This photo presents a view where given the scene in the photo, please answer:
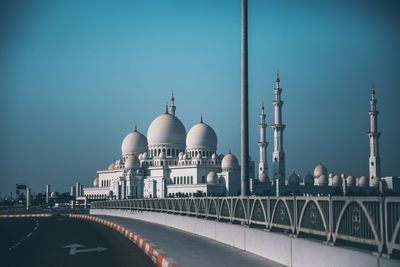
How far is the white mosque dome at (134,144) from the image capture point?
455ft

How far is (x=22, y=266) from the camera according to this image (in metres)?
14.5

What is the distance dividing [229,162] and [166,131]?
19797 millimetres

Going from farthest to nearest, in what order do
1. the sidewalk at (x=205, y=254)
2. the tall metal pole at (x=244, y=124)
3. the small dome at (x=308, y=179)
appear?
the small dome at (x=308, y=179) < the tall metal pole at (x=244, y=124) < the sidewalk at (x=205, y=254)

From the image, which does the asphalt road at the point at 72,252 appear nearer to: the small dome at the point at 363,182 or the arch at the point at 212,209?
the arch at the point at 212,209

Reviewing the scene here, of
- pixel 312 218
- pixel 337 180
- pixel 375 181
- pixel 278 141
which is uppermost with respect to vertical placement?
pixel 278 141

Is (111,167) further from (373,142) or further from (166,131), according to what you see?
(373,142)

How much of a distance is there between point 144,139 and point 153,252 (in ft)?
410

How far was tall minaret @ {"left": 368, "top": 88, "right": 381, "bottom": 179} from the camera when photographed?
105094 mm

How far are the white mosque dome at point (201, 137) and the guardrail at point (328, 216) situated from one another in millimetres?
103415

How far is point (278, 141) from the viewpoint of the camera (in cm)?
10494

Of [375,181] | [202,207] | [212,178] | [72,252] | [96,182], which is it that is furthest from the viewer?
[96,182]

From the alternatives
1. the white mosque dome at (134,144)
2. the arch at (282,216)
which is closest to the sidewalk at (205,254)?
the arch at (282,216)

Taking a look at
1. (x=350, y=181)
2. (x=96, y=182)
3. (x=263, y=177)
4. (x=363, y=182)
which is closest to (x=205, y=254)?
(x=263, y=177)

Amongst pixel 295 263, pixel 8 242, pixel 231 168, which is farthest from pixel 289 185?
pixel 295 263
